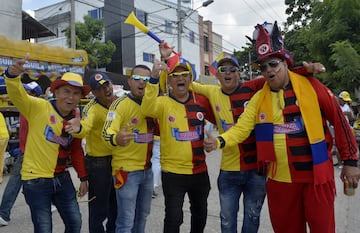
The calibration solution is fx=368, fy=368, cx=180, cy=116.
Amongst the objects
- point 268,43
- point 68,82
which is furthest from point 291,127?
point 68,82

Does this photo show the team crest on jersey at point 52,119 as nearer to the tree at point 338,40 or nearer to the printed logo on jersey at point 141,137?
the printed logo on jersey at point 141,137

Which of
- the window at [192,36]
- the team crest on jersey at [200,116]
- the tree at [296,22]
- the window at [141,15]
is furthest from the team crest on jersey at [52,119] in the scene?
the window at [192,36]

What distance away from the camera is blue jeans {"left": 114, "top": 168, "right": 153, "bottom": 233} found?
3.30m

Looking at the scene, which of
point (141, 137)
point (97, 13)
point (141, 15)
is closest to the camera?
point (141, 137)

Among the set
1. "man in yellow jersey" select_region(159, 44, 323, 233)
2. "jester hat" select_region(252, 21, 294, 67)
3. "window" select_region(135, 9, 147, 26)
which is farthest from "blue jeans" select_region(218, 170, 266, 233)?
"window" select_region(135, 9, 147, 26)

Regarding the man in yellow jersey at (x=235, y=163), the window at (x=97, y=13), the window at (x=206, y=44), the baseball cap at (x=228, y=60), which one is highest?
Answer: the window at (x=97, y=13)

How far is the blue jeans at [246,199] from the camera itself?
3.34 m

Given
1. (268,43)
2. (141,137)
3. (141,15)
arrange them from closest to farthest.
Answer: (268,43) < (141,137) < (141,15)

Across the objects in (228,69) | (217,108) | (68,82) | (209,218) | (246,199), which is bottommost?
(209,218)

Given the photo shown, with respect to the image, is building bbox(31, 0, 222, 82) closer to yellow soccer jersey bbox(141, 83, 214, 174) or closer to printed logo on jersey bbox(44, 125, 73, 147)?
yellow soccer jersey bbox(141, 83, 214, 174)

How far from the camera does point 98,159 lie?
3.64 m

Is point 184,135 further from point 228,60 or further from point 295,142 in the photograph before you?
point 295,142

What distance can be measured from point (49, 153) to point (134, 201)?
87cm

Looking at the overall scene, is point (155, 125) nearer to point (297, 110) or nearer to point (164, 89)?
point (164, 89)
